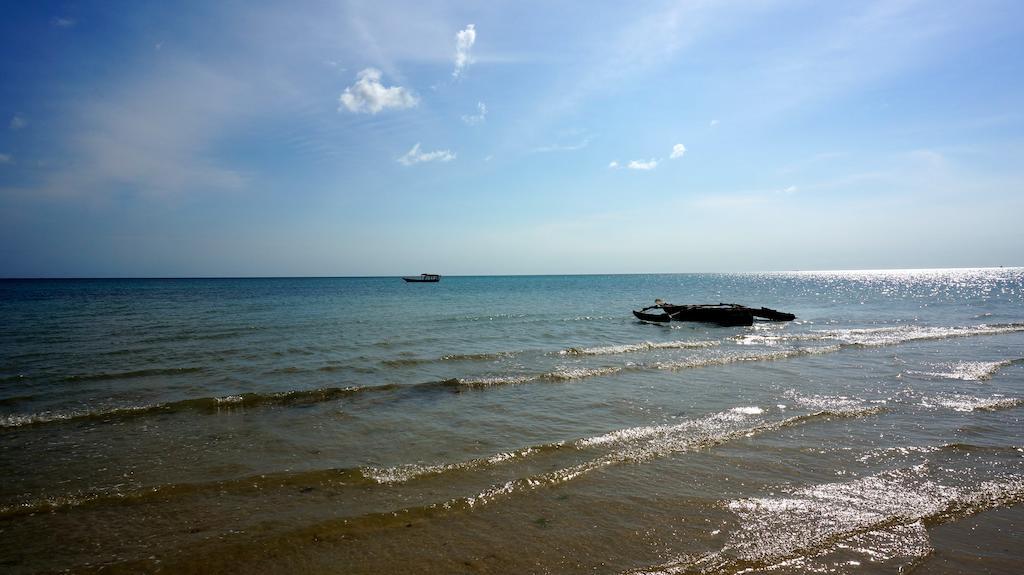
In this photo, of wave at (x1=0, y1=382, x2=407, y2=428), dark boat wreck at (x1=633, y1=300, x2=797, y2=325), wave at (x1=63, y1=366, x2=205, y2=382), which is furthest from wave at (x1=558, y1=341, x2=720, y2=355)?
wave at (x1=63, y1=366, x2=205, y2=382)

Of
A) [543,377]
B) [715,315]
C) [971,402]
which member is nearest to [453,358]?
[543,377]

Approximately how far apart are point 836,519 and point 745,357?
13902 mm

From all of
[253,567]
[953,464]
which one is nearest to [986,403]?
[953,464]

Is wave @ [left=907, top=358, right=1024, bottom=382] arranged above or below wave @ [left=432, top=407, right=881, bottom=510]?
below

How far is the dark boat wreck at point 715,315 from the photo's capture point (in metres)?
31.6

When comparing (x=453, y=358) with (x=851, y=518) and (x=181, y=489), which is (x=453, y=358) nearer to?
(x=181, y=489)

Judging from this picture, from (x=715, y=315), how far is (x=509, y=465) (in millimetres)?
29426

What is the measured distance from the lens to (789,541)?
5.20 meters

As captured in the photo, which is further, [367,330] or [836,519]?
[367,330]

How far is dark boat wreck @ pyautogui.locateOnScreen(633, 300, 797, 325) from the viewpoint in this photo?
104 ft

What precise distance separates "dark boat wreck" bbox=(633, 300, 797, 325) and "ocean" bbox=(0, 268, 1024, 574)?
14018 millimetres

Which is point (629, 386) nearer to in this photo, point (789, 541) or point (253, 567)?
point (789, 541)

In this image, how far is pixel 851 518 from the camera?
225 inches

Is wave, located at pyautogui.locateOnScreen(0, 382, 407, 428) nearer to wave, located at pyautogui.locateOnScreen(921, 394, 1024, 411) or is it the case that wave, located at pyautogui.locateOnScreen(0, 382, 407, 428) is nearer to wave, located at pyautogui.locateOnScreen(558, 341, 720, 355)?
wave, located at pyautogui.locateOnScreen(558, 341, 720, 355)
